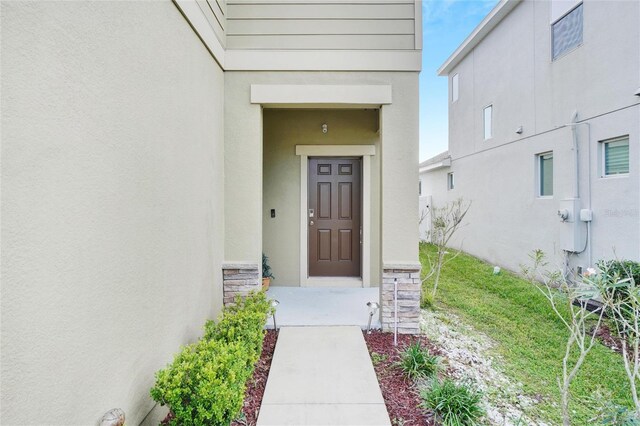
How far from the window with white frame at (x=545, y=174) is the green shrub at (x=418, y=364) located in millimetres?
6354

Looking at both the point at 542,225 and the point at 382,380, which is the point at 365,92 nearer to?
the point at 382,380

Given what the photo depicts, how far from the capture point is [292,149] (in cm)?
622

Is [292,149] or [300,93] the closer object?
[300,93]

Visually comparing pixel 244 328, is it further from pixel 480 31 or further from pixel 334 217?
pixel 480 31

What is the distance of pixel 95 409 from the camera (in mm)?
1896

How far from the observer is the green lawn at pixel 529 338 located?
329cm

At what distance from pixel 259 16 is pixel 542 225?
7.63 m

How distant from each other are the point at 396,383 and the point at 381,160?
2.66 m

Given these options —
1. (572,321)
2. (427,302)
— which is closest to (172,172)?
(572,321)

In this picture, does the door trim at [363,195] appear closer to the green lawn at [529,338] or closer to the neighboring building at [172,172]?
the neighboring building at [172,172]

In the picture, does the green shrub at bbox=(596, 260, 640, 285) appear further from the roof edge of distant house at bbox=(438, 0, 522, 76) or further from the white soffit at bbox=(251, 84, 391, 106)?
the roof edge of distant house at bbox=(438, 0, 522, 76)

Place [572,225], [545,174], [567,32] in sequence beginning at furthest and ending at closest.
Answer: [545,174] < [567,32] < [572,225]

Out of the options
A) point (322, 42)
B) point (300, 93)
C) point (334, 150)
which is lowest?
point (334, 150)

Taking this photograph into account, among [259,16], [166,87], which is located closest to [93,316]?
[166,87]
